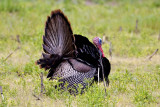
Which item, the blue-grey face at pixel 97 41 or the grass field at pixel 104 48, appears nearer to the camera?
the grass field at pixel 104 48

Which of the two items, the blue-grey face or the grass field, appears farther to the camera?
the blue-grey face

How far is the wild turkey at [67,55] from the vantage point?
4582mm

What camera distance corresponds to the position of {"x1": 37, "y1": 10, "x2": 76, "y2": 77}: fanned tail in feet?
15.0

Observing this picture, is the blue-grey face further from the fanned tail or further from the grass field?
the grass field

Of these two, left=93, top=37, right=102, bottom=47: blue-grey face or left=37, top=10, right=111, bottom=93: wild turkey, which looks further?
left=93, top=37, right=102, bottom=47: blue-grey face

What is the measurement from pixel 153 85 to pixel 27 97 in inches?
79.0

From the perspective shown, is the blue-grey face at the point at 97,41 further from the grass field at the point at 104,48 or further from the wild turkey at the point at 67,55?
the grass field at the point at 104,48

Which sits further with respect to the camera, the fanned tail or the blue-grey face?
the blue-grey face

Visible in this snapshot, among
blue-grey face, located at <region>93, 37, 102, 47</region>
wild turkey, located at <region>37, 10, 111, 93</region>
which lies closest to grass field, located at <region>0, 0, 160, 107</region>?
wild turkey, located at <region>37, 10, 111, 93</region>

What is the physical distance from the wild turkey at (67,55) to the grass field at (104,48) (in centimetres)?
21

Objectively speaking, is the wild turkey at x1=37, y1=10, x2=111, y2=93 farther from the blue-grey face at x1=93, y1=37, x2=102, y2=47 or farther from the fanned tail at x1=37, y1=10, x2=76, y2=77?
the blue-grey face at x1=93, y1=37, x2=102, y2=47

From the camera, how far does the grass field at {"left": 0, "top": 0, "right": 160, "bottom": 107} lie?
14.8 ft

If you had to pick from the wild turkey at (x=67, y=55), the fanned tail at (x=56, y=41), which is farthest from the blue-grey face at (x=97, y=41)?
the fanned tail at (x=56, y=41)

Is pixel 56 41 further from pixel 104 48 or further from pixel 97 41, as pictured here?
pixel 104 48
